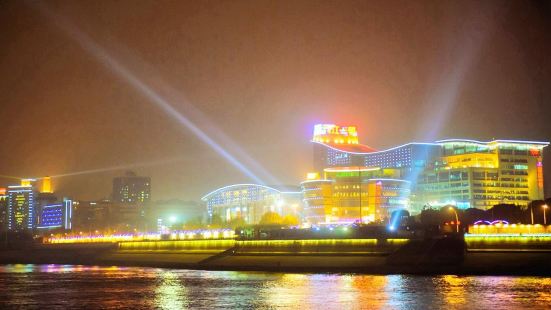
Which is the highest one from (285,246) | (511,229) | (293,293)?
(511,229)

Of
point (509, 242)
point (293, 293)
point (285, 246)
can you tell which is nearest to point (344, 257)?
point (285, 246)

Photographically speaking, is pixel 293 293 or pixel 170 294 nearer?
pixel 293 293

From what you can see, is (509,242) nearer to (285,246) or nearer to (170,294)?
(285,246)

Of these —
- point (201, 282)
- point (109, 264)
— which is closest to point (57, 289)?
point (201, 282)

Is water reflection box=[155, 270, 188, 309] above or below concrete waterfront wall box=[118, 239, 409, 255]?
below

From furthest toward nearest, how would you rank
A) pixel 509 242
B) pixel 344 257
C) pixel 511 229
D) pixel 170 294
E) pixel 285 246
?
pixel 285 246
pixel 344 257
pixel 511 229
pixel 509 242
pixel 170 294

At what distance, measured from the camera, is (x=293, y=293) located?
50.2 metres

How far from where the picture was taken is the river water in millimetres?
42812

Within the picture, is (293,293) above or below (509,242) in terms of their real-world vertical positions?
below

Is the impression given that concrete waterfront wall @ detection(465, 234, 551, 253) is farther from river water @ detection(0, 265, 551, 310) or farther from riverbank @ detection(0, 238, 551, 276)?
river water @ detection(0, 265, 551, 310)

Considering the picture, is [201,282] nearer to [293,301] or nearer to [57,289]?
[57,289]

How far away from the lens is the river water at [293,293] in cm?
4281

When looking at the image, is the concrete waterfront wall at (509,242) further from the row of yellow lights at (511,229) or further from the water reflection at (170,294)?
the water reflection at (170,294)

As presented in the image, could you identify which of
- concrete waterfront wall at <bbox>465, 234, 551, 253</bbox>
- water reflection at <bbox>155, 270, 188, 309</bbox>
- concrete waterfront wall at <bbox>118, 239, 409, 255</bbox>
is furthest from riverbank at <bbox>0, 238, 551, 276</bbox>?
water reflection at <bbox>155, 270, 188, 309</bbox>
